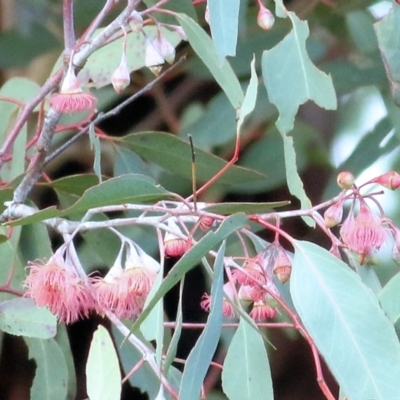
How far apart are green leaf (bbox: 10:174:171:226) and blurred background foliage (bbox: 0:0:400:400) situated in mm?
245

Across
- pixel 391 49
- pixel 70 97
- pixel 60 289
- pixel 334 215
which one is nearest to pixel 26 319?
pixel 60 289

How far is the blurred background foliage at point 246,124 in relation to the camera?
3.57 feet

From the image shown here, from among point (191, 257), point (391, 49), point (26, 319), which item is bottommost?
point (26, 319)

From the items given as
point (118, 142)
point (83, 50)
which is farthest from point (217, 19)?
point (118, 142)

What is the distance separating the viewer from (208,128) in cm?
112

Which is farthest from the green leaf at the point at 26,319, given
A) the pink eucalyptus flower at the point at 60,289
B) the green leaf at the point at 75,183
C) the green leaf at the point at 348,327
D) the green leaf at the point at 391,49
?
the green leaf at the point at 391,49

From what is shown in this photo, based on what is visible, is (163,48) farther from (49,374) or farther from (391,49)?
(49,374)

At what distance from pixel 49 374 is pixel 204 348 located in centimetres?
37

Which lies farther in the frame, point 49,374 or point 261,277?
point 49,374

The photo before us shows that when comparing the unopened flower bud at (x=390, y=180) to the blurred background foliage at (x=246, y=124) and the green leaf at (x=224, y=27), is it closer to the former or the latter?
the green leaf at (x=224, y=27)

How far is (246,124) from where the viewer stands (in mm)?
1265

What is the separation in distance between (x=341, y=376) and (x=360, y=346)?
3 centimetres

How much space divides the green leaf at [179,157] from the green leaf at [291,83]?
0.23m

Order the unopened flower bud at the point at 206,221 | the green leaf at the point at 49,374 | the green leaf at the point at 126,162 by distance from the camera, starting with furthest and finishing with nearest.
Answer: the green leaf at the point at 126,162, the green leaf at the point at 49,374, the unopened flower bud at the point at 206,221
